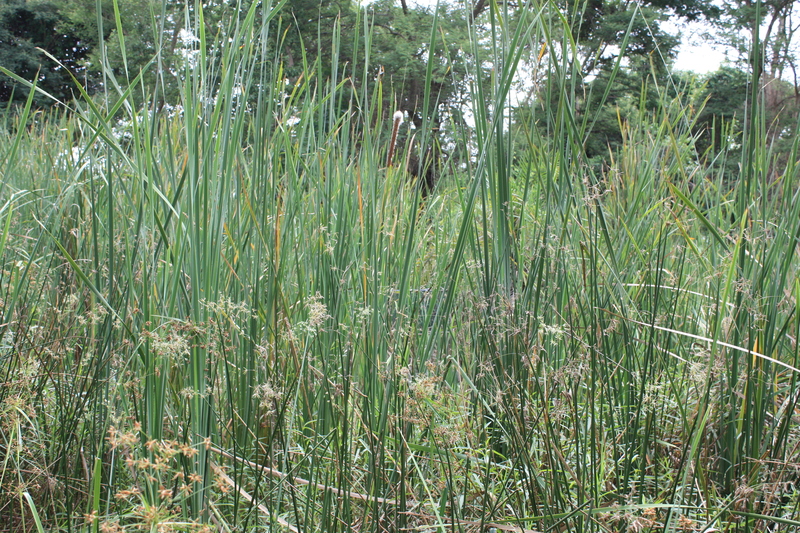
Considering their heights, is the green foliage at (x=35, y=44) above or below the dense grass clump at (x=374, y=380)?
above

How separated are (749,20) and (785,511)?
1736 centimetres

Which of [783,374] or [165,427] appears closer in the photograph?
[165,427]

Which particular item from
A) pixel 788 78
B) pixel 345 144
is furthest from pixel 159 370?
pixel 788 78

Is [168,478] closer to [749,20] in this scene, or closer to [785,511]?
[785,511]

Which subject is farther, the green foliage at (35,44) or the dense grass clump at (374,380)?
the green foliage at (35,44)

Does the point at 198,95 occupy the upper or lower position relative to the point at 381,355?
upper

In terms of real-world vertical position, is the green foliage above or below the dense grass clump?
above

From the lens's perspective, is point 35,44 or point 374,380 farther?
point 35,44

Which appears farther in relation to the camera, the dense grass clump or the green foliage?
the green foliage

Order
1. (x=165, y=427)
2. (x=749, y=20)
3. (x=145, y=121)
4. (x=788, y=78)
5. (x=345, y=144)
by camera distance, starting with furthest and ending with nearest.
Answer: (x=749, y=20), (x=788, y=78), (x=345, y=144), (x=165, y=427), (x=145, y=121)

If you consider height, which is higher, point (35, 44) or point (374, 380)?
point (35, 44)

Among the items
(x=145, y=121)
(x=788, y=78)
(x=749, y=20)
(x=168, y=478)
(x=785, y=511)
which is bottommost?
(x=168, y=478)

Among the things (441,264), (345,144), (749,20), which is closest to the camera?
(345,144)

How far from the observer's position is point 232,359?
1.13 m
